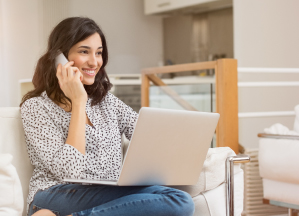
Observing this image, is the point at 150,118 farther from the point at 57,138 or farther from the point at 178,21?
the point at 178,21

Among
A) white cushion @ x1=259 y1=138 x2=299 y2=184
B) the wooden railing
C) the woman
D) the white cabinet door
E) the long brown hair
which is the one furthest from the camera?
the white cabinet door

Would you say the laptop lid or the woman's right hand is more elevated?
the woman's right hand

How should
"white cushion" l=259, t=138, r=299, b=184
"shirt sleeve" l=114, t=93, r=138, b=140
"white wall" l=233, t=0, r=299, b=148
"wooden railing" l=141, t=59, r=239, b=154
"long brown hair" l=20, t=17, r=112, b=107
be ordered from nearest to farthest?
"long brown hair" l=20, t=17, r=112, b=107 < "shirt sleeve" l=114, t=93, r=138, b=140 < "white cushion" l=259, t=138, r=299, b=184 < "wooden railing" l=141, t=59, r=239, b=154 < "white wall" l=233, t=0, r=299, b=148

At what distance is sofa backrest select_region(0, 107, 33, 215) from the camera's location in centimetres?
164

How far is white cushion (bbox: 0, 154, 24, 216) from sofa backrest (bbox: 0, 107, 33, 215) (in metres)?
0.23

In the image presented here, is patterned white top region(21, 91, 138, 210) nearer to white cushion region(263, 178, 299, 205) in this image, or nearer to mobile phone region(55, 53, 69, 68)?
mobile phone region(55, 53, 69, 68)

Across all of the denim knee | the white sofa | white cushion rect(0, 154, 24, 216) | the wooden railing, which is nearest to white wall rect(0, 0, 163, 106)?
the wooden railing

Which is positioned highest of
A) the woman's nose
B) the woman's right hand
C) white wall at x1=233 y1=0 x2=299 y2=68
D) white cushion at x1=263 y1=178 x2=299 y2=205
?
white wall at x1=233 y1=0 x2=299 y2=68

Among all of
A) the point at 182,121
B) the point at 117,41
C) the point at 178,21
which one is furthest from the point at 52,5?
the point at 182,121

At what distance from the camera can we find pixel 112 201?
4.77 ft

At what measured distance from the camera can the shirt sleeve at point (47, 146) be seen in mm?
1499

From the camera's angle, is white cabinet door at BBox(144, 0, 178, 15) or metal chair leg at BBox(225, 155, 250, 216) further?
white cabinet door at BBox(144, 0, 178, 15)

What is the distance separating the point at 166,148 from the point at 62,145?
39 cm

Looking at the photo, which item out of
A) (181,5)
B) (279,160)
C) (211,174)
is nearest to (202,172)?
(211,174)
